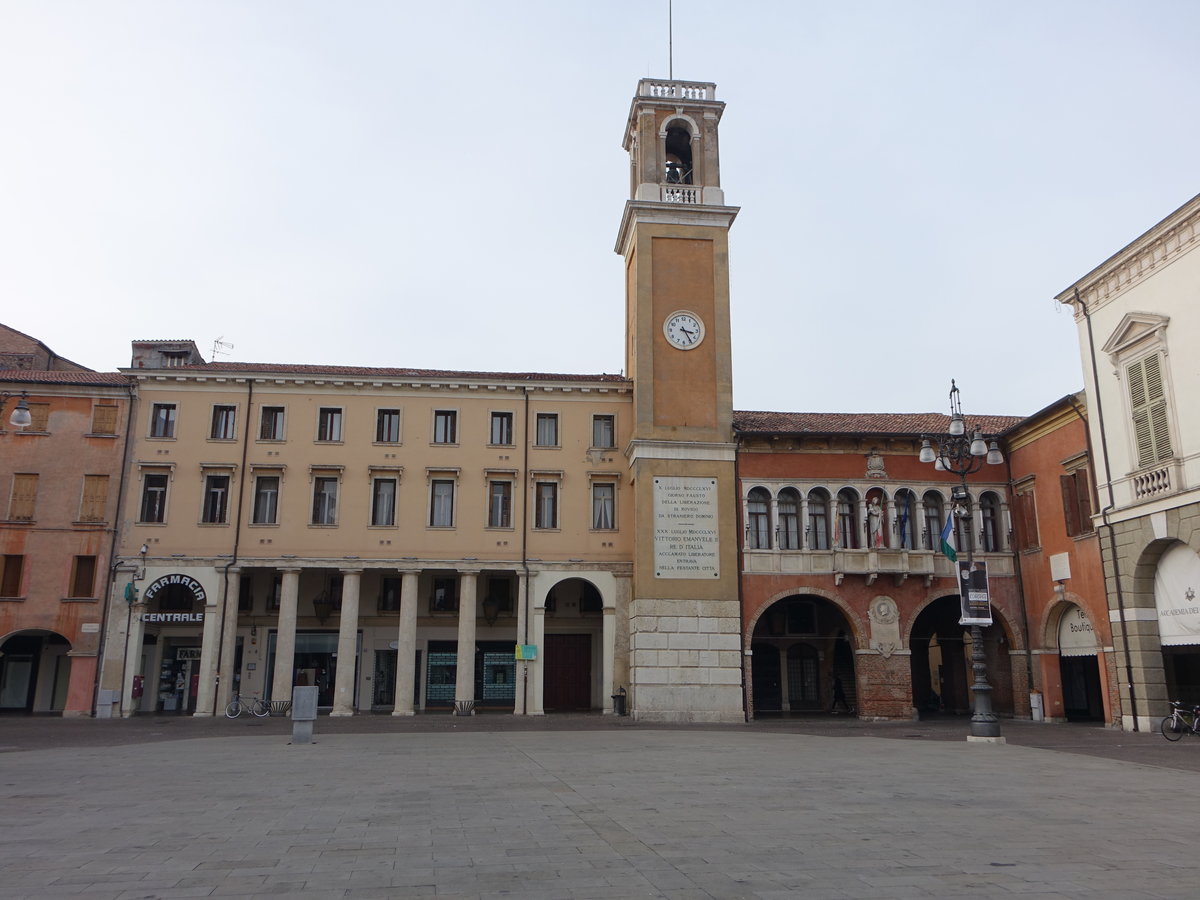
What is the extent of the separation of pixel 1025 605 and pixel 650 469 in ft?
44.3

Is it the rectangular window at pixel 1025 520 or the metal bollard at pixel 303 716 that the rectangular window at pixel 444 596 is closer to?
the metal bollard at pixel 303 716

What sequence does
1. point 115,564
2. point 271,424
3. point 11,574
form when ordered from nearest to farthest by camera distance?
point 11,574
point 115,564
point 271,424

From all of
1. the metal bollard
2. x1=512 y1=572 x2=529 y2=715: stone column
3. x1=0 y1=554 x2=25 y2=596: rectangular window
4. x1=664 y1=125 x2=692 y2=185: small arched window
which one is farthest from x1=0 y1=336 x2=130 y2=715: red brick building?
x1=664 y1=125 x2=692 y2=185: small arched window

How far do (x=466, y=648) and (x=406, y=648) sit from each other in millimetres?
2105

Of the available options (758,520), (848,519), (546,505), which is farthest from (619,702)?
(848,519)

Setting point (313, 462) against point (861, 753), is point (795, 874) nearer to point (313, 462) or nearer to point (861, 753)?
point (861, 753)

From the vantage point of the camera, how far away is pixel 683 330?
35.0 meters

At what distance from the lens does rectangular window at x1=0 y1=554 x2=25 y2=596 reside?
33.1 metres

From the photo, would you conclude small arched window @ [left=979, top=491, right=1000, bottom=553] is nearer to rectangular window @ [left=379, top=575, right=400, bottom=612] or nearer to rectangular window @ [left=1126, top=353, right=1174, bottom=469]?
rectangular window @ [left=1126, top=353, right=1174, bottom=469]

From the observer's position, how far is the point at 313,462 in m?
34.8

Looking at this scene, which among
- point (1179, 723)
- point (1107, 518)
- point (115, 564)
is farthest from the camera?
point (115, 564)

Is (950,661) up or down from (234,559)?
down

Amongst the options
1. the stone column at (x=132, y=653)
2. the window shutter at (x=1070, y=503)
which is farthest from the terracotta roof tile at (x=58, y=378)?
the window shutter at (x=1070, y=503)

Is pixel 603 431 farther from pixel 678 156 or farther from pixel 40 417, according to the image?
pixel 40 417
